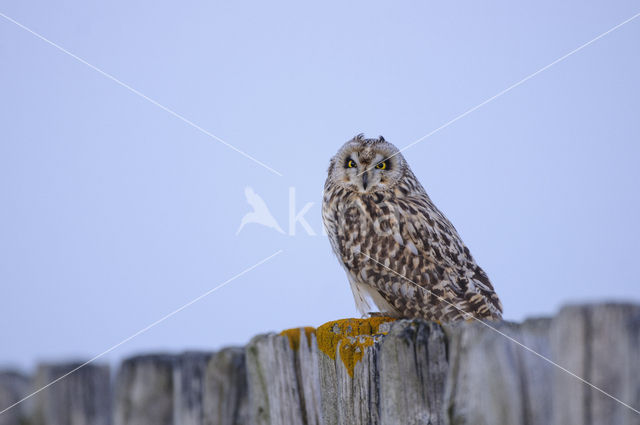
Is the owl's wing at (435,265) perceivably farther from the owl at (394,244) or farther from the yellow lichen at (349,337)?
the yellow lichen at (349,337)

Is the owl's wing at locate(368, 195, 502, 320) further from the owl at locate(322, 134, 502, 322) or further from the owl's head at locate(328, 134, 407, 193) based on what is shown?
the owl's head at locate(328, 134, 407, 193)

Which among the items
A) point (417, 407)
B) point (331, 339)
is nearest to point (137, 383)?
point (331, 339)

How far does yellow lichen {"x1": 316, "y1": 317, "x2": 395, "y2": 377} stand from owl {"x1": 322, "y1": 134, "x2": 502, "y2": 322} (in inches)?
58.5

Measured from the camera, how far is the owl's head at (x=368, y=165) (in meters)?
5.06

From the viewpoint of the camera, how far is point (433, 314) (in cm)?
439

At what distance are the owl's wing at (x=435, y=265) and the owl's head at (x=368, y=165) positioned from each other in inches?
9.3

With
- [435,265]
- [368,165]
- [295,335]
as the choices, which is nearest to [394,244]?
[435,265]

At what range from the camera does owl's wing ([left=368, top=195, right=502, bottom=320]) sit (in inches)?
171

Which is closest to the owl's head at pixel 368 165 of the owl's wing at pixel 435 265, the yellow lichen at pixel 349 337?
the owl's wing at pixel 435 265

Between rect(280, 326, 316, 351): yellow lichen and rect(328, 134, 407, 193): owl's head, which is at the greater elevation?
rect(328, 134, 407, 193): owl's head

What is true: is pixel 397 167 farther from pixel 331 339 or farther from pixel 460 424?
pixel 460 424

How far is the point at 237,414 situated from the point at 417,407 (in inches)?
35.8

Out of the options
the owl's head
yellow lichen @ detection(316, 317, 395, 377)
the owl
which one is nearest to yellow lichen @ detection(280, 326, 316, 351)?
yellow lichen @ detection(316, 317, 395, 377)

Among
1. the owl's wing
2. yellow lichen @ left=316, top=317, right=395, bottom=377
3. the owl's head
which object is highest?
the owl's head
